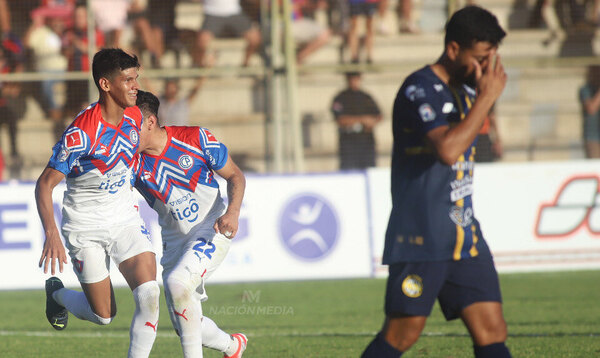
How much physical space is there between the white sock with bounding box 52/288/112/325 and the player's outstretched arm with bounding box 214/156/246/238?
1.16 meters

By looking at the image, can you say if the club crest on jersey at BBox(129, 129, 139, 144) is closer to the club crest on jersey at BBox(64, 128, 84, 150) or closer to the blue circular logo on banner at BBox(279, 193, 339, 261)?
the club crest on jersey at BBox(64, 128, 84, 150)

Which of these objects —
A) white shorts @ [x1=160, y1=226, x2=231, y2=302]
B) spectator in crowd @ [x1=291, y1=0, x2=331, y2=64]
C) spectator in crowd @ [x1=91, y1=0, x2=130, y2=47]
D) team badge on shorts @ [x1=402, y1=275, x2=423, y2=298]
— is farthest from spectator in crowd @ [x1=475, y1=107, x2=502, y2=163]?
team badge on shorts @ [x1=402, y1=275, x2=423, y2=298]

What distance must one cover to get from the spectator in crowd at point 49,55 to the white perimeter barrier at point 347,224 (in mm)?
2737

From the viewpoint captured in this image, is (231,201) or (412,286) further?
(231,201)

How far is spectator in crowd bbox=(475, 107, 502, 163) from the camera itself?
13023 millimetres

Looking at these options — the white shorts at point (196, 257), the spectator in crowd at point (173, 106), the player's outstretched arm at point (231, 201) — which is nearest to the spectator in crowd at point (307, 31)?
the spectator in crowd at point (173, 106)

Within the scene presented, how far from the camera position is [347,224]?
11922 mm

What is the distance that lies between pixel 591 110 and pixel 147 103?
32.6 ft

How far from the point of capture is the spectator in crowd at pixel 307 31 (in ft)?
50.6

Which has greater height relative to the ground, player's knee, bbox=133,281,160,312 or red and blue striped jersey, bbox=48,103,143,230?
red and blue striped jersey, bbox=48,103,143,230

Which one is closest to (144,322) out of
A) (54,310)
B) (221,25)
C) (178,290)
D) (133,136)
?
(178,290)

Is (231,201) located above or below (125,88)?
below

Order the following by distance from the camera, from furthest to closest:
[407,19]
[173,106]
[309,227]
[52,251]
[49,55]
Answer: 1. [407,19]
2. [49,55]
3. [173,106]
4. [309,227]
5. [52,251]

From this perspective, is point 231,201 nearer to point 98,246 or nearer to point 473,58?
point 98,246
